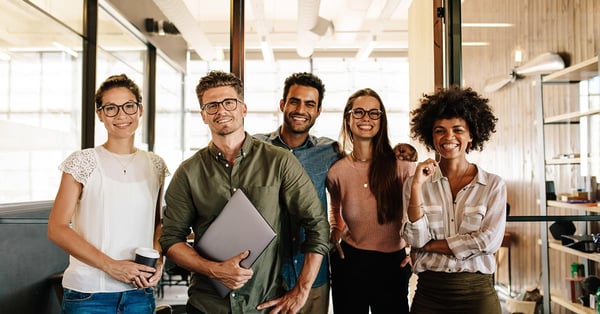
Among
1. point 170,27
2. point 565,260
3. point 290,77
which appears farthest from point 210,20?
point 565,260

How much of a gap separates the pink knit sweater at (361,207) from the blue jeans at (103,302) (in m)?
0.83

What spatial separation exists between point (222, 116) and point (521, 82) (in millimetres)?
3041

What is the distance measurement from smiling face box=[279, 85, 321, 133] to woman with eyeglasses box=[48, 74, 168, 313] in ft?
2.08

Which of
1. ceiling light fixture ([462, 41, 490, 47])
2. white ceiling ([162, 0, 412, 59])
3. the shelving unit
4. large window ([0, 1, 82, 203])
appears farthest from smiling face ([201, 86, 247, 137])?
the shelving unit

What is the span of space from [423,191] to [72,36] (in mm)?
3758

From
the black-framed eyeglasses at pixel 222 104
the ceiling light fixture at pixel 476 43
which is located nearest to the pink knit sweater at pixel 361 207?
the black-framed eyeglasses at pixel 222 104

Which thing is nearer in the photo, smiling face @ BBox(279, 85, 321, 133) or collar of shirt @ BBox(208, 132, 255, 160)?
collar of shirt @ BBox(208, 132, 255, 160)

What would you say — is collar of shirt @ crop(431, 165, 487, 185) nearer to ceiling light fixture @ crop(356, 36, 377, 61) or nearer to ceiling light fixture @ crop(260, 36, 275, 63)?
ceiling light fixture @ crop(260, 36, 275, 63)

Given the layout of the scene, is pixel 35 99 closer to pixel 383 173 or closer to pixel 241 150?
pixel 241 150

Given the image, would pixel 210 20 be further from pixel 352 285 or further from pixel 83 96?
pixel 352 285

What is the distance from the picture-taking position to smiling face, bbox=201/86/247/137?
162 centimetres

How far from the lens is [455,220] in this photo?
174 centimetres

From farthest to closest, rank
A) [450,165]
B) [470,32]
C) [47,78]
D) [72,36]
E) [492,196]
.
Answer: [72,36] < [47,78] < [470,32] < [450,165] < [492,196]

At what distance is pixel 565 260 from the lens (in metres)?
3.37
